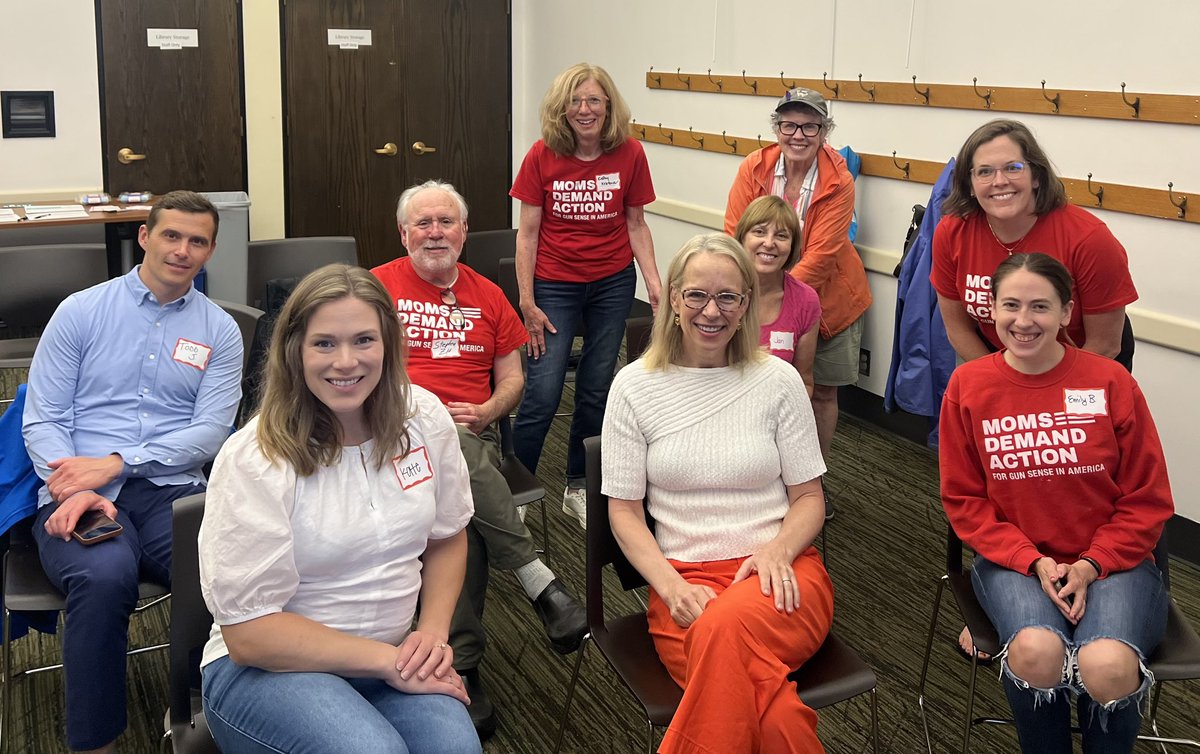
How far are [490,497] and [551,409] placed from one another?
110 cm

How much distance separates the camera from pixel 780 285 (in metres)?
3.26

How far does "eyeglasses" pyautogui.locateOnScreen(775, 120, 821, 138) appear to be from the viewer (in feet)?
12.4

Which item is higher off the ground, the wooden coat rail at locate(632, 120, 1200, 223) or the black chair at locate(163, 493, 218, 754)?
the wooden coat rail at locate(632, 120, 1200, 223)

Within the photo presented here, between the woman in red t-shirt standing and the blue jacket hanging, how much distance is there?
2.89ft

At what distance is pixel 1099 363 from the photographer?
231cm

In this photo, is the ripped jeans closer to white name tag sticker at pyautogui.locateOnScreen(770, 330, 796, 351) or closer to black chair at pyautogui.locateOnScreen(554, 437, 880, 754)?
black chair at pyautogui.locateOnScreen(554, 437, 880, 754)

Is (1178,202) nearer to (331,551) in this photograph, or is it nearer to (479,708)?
(479,708)

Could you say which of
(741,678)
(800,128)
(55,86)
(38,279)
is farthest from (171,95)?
(741,678)

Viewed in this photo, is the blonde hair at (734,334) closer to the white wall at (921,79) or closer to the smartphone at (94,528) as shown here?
the smartphone at (94,528)

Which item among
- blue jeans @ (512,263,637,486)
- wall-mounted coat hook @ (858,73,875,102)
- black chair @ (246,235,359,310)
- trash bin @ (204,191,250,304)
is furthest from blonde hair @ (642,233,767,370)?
trash bin @ (204,191,250,304)

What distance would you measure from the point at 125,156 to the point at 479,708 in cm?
489

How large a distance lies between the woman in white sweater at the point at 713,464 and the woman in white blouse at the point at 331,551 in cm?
43

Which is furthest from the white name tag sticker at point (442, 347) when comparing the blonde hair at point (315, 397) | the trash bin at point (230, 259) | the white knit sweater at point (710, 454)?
the trash bin at point (230, 259)

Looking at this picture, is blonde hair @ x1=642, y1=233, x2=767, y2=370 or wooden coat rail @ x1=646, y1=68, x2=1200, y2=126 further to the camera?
wooden coat rail @ x1=646, y1=68, x2=1200, y2=126
